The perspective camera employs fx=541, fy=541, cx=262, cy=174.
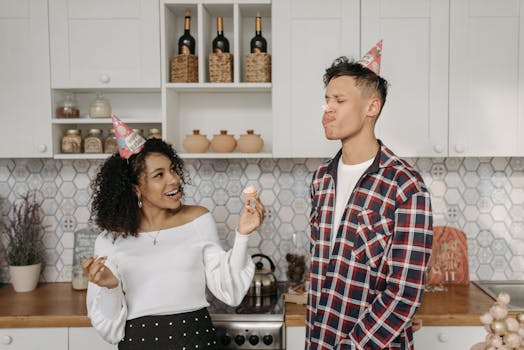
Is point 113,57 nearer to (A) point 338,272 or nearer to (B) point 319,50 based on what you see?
(B) point 319,50

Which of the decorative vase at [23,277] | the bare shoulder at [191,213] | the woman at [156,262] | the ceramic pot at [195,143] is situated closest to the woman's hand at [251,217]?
the woman at [156,262]

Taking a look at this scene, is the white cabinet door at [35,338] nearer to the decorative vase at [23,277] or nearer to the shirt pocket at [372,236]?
the decorative vase at [23,277]

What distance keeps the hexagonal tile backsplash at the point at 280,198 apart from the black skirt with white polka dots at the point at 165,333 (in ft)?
3.34

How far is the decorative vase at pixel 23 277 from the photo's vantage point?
111 inches

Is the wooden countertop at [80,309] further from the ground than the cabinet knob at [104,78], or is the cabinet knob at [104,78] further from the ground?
the cabinet knob at [104,78]

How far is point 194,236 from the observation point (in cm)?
209

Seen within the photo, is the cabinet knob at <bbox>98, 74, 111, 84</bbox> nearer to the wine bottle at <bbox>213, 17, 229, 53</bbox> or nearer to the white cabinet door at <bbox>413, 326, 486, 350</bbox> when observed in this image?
the wine bottle at <bbox>213, 17, 229, 53</bbox>

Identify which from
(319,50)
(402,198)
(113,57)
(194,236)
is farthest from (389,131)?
(113,57)

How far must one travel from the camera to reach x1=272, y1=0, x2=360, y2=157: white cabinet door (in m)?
2.57

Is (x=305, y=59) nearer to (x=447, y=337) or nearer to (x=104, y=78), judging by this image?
(x=104, y=78)

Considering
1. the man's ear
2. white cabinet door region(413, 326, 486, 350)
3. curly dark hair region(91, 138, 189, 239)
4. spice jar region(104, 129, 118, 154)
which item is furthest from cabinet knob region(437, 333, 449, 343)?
spice jar region(104, 129, 118, 154)

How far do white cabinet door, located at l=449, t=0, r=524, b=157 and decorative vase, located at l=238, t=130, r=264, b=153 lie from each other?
0.93m

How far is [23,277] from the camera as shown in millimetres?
2820

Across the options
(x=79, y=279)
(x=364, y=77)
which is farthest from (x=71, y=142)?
(x=364, y=77)
